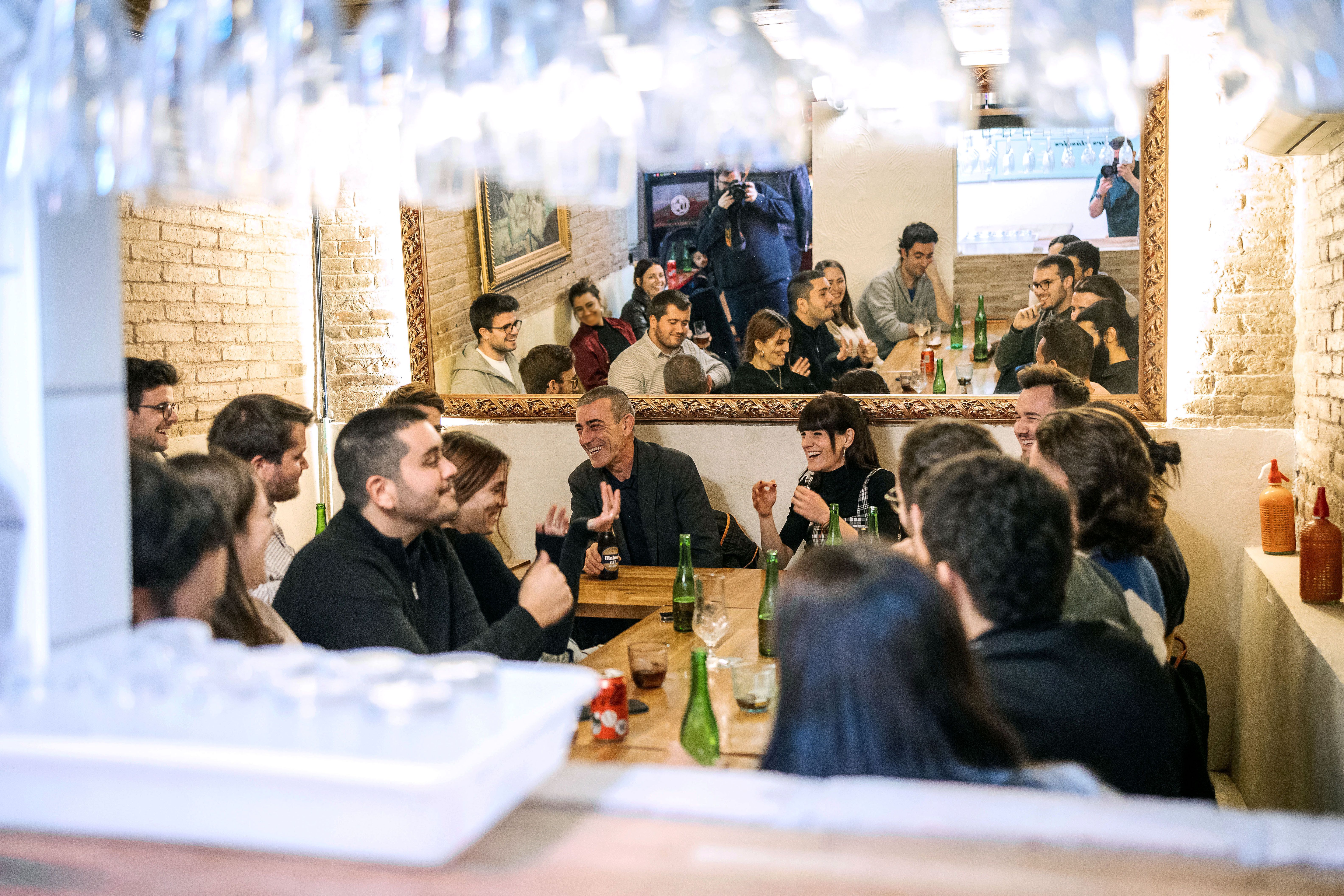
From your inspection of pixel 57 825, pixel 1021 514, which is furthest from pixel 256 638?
pixel 1021 514

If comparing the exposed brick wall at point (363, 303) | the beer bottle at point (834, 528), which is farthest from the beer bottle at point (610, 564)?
the exposed brick wall at point (363, 303)

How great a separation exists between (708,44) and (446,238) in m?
4.28

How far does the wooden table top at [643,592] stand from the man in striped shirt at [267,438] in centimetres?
95

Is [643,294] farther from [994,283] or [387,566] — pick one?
[387,566]

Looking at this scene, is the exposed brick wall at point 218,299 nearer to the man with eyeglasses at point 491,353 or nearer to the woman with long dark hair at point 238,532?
the man with eyeglasses at point 491,353

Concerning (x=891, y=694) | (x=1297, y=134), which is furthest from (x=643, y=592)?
(x=891, y=694)

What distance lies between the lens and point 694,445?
484 cm

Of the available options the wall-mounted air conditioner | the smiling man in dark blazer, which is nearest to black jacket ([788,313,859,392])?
the smiling man in dark blazer

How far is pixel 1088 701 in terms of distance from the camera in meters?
1.56

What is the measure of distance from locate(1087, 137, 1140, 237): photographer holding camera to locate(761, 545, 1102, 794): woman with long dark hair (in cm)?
340

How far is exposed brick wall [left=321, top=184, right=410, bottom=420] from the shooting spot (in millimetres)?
5211

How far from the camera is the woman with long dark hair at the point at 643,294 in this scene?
4867 millimetres

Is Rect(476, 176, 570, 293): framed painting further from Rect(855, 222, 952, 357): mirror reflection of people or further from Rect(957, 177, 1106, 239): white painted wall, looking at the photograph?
Rect(957, 177, 1106, 239): white painted wall

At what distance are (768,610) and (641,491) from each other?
1.58 metres
